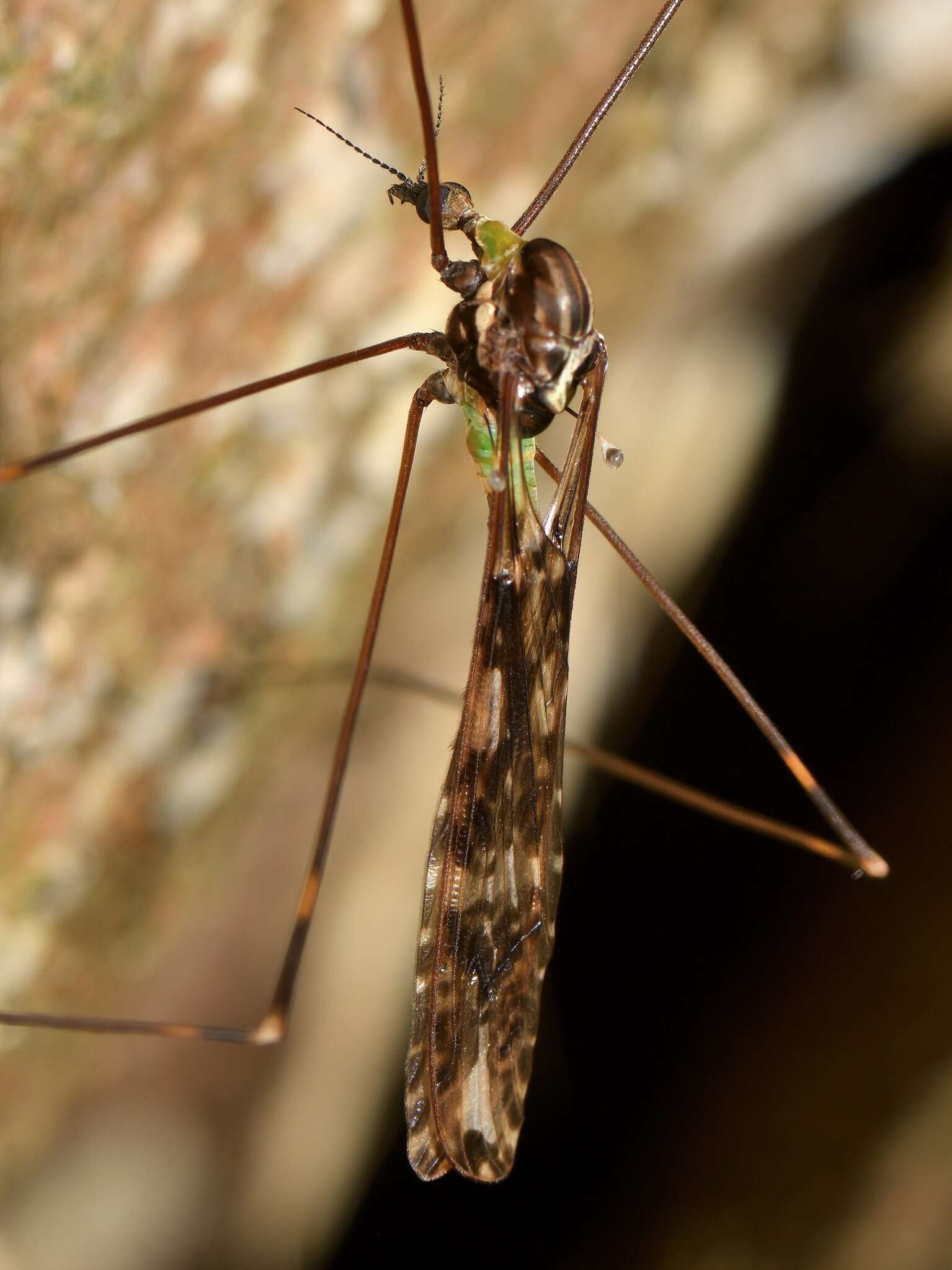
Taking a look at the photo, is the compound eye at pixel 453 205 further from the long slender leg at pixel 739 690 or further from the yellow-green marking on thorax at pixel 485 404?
the long slender leg at pixel 739 690

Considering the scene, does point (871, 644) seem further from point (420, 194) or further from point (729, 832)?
point (420, 194)

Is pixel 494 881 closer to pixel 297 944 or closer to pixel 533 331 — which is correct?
pixel 297 944

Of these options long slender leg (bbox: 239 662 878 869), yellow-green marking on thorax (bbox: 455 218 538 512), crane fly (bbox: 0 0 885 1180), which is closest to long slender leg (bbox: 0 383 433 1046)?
crane fly (bbox: 0 0 885 1180)

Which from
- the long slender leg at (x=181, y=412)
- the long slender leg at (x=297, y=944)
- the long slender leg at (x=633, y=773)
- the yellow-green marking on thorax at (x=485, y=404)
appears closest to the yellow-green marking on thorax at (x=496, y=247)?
the yellow-green marking on thorax at (x=485, y=404)

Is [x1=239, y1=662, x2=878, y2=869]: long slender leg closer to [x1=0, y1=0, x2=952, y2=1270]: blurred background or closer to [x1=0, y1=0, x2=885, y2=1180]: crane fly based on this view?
[x1=0, y1=0, x2=952, y2=1270]: blurred background

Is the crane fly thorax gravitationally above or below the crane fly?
above

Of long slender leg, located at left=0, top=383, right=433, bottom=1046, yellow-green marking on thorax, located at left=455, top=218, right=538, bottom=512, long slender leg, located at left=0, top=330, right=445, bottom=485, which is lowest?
long slender leg, located at left=0, top=383, right=433, bottom=1046

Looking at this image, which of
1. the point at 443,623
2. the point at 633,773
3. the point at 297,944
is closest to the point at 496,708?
the point at 297,944
